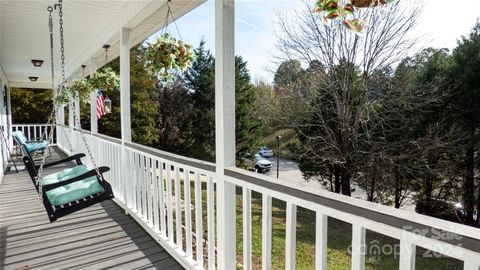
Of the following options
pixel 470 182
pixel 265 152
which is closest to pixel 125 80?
pixel 470 182

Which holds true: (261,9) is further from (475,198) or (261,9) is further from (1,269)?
(1,269)

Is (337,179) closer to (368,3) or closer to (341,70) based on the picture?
(341,70)

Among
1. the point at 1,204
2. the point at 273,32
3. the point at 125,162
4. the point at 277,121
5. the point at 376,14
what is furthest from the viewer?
the point at 277,121

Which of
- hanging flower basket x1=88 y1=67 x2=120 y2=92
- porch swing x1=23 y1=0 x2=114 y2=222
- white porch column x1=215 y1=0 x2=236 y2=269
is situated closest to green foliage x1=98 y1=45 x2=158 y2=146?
hanging flower basket x1=88 y1=67 x2=120 y2=92

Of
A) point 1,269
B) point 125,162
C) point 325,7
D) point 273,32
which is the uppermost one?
point 273,32

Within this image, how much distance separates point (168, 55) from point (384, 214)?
2.03 metres

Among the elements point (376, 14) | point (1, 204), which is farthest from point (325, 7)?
point (376, 14)

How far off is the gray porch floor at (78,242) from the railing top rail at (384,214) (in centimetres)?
142

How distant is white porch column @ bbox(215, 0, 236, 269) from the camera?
1.85 metres

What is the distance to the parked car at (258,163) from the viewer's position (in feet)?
64.3

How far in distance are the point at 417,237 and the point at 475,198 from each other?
11.6 meters

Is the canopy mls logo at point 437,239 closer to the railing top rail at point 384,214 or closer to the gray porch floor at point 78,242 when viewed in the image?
the railing top rail at point 384,214

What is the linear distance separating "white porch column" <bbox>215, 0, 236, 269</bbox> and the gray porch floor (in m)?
0.69

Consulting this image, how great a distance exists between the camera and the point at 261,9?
480 inches
